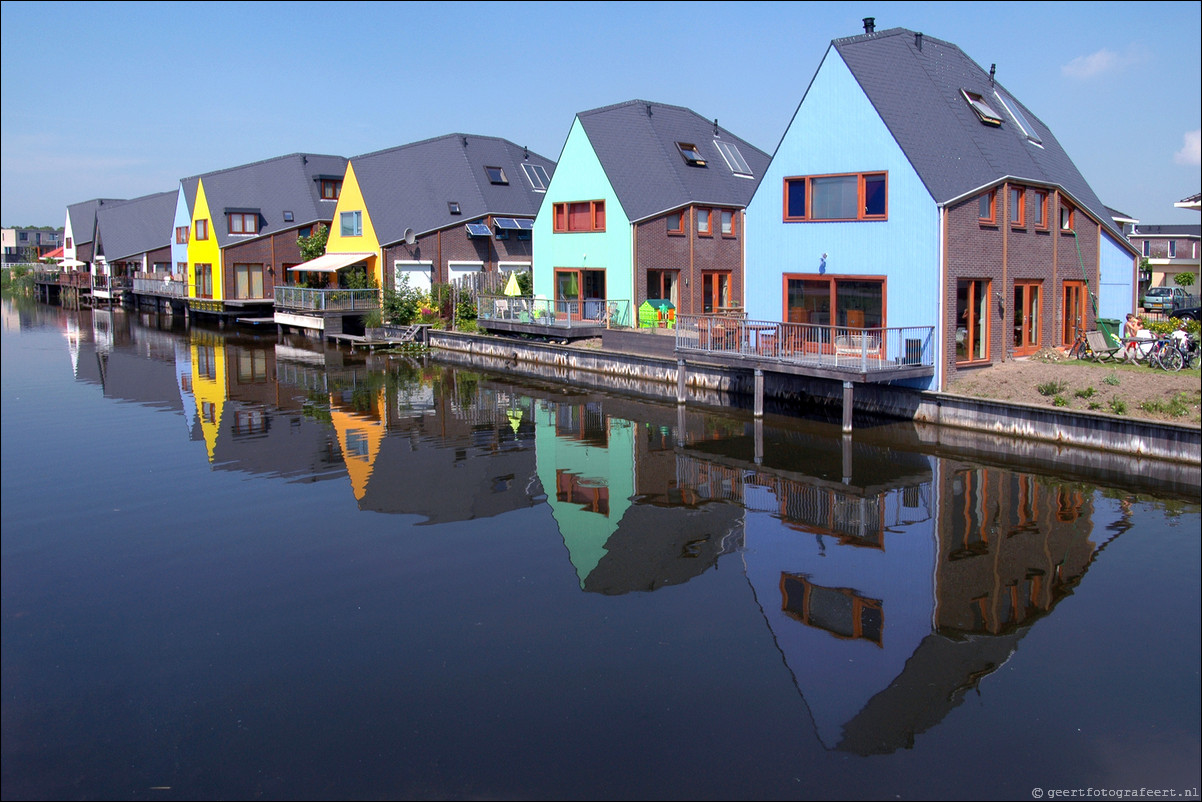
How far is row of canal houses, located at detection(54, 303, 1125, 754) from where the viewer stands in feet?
39.2

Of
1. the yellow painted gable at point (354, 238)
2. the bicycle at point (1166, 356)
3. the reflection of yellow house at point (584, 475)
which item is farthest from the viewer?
the yellow painted gable at point (354, 238)

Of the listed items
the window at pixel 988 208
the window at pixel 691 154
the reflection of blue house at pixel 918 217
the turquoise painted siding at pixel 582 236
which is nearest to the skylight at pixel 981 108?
the reflection of blue house at pixel 918 217

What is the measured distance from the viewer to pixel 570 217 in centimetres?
3869

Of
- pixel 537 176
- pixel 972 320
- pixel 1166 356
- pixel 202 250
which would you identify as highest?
pixel 537 176

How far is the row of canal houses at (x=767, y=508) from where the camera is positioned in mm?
11945

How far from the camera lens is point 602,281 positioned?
123ft

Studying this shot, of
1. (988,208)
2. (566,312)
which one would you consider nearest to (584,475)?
(988,208)

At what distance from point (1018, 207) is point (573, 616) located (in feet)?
62.9

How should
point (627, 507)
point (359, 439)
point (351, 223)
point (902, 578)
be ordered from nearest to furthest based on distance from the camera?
point (902, 578), point (627, 507), point (359, 439), point (351, 223)

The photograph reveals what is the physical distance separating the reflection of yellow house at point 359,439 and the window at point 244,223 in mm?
32178

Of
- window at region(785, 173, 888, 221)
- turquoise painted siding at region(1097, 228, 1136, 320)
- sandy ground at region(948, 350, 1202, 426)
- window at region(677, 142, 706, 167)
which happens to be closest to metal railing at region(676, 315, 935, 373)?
sandy ground at region(948, 350, 1202, 426)

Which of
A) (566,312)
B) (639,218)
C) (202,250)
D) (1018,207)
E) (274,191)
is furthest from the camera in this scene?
(202,250)

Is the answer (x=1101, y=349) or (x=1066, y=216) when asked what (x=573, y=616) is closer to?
(x=1101, y=349)

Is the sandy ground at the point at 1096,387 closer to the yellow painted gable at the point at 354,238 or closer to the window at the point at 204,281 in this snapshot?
the yellow painted gable at the point at 354,238
